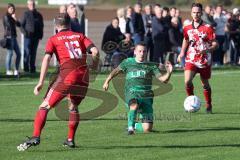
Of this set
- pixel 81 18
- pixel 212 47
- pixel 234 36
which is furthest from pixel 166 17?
pixel 212 47

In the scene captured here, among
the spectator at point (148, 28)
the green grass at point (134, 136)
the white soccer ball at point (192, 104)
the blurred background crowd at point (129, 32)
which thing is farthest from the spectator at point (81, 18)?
the white soccer ball at point (192, 104)

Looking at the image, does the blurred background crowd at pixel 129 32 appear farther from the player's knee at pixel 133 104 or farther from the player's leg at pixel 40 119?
the player's leg at pixel 40 119

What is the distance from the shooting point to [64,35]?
12266 millimetres

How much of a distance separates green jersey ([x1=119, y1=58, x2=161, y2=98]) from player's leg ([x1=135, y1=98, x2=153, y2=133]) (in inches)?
5.3

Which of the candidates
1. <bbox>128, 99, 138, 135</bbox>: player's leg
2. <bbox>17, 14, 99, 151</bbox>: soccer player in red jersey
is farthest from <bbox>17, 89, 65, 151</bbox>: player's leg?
<bbox>128, 99, 138, 135</bbox>: player's leg

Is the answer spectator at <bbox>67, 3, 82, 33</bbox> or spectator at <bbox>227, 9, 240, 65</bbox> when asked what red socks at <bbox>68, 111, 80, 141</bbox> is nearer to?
spectator at <bbox>67, 3, 82, 33</bbox>

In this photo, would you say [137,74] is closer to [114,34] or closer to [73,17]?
[73,17]

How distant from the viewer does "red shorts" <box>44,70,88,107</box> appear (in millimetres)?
12117

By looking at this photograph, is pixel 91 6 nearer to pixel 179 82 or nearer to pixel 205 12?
pixel 205 12

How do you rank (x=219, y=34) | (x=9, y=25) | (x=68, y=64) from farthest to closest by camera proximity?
(x=219, y=34), (x=9, y=25), (x=68, y=64)

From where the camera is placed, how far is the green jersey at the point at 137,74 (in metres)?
14.3

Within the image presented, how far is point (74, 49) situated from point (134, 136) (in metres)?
2.14

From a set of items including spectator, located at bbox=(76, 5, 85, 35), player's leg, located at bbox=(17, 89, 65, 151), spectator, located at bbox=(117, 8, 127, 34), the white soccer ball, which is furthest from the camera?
spectator, located at bbox=(117, 8, 127, 34)

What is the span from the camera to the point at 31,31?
85.0 ft
